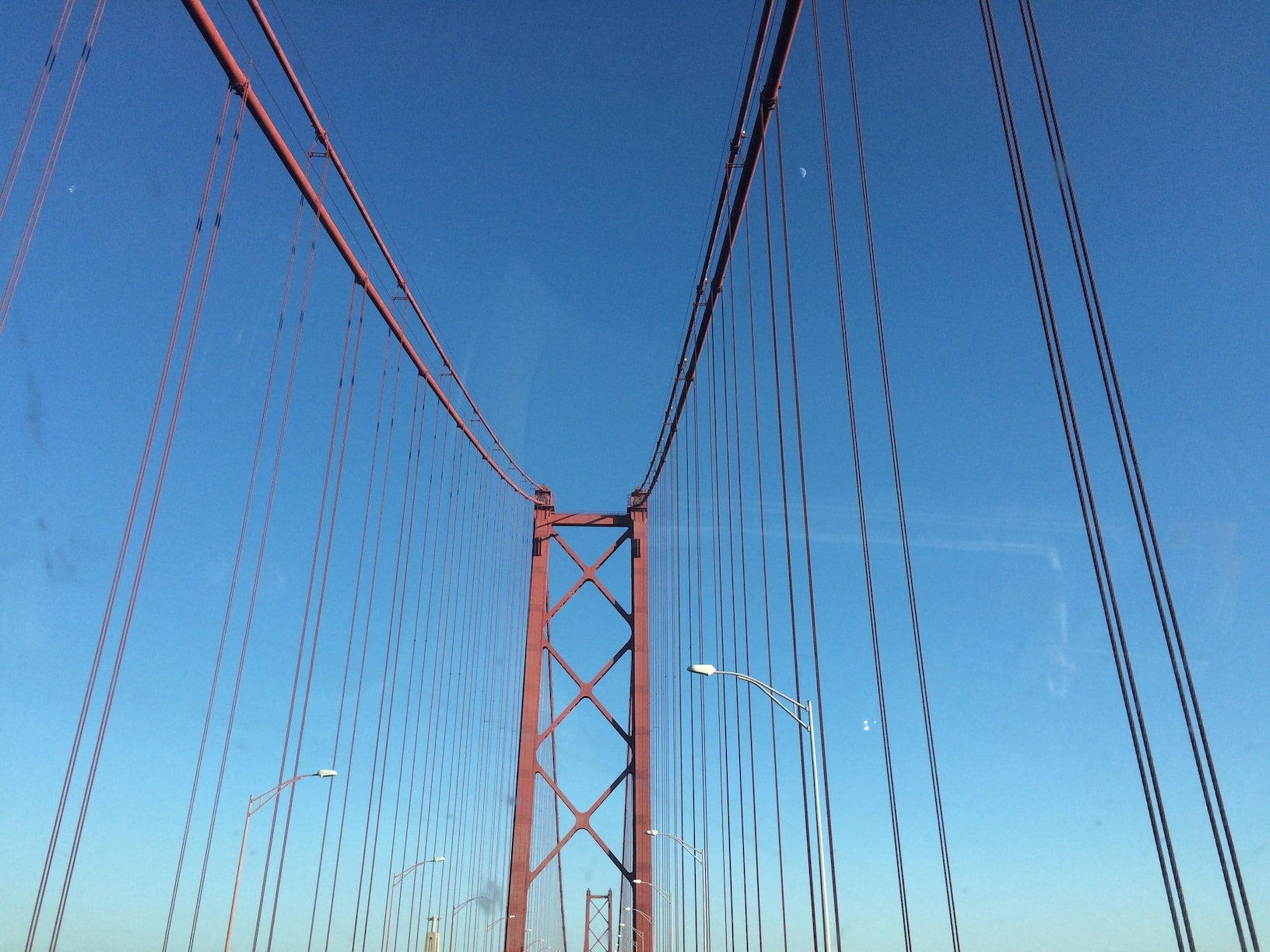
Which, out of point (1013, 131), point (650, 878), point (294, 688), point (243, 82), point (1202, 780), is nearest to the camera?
point (1202, 780)

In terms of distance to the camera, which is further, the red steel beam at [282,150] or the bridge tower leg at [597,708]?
the bridge tower leg at [597,708]

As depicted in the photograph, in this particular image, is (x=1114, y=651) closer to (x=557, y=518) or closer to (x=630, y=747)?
(x=630, y=747)

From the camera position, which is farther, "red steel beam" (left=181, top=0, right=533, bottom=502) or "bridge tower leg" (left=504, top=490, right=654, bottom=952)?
"bridge tower leg" (left=504, top=490, right=654, bottom=952)

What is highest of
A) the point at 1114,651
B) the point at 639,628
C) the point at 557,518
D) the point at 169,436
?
the point at 557,518

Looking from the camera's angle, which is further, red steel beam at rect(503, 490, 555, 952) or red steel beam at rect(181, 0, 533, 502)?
red steel beam at rect(503, 490, 555, 952)

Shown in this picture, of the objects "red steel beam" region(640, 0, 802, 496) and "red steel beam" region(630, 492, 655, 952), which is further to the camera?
"red steel beam" region(630, 492, 655, 952)

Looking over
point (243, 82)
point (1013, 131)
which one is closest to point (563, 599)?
point (243, 82)

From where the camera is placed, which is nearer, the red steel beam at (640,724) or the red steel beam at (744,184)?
the red steel beam at (744,184)

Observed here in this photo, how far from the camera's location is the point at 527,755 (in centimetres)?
2625

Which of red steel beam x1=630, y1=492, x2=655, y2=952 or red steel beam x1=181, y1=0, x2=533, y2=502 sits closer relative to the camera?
red steel beam x1=181, y1=0, x2=533, y2=502

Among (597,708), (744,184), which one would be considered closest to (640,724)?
(597,708)

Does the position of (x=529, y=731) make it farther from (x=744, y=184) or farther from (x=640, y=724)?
(x=744, y=184)

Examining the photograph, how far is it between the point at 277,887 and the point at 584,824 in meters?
12.8

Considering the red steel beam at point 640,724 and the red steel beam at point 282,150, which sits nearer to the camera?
the red steel beam at point 282,150
